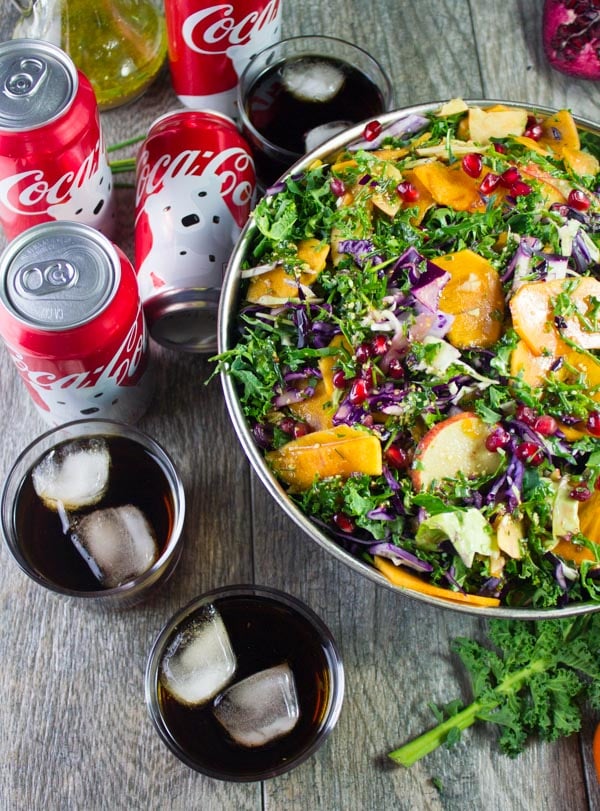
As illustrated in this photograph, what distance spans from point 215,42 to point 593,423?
3.00 feet

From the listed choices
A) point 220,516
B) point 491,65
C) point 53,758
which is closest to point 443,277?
point 220,516

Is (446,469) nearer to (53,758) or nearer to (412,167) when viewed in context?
(412,167)

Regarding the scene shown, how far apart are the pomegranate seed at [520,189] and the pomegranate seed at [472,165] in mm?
57

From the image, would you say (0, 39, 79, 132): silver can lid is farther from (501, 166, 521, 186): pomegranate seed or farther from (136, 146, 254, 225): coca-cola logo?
(501, 166, 521, 186): pomegranate seed

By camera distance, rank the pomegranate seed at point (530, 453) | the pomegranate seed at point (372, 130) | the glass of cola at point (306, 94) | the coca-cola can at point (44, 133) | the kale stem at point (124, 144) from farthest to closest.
Answer: the kale stem at point (124, 144) < the glass of cola at point (306, 94) < the pomegranate seed at point (372, 130) < the coca-cola can at point (44, 133) < the pomegranate seed at point (530, 453)

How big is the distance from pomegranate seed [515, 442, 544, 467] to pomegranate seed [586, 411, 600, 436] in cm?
8

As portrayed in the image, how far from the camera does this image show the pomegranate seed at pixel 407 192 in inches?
54.7

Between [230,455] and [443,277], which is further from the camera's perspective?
[230,455]

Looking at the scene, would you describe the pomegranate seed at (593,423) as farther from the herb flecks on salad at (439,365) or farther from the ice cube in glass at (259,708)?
the ice cube in glass at (259,708)

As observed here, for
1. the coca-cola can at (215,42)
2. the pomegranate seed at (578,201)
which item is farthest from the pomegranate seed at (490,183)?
the coca-cola can at (215,42)

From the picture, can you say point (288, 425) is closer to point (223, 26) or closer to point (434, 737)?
point (434, 737)

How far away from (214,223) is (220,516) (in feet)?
1.61

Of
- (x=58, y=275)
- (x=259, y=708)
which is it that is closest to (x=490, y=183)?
(x=58, y=275)

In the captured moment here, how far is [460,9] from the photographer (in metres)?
1.95
